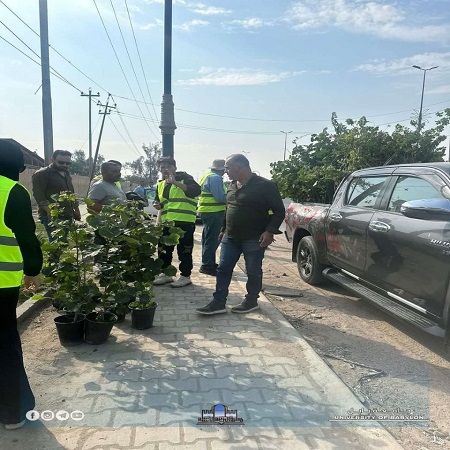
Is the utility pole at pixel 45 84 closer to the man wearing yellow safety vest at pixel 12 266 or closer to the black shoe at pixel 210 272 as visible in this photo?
the black shoe at pixel 210 272

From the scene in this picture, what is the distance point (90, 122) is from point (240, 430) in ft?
127

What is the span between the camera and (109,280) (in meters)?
3.52

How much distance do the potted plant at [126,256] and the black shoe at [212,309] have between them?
0.80 m

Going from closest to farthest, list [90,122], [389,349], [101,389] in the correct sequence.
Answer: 1. [101,389]
2. [389,349]
3. [90,122]

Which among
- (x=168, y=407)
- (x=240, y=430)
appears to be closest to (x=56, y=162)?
(x=168, y=407)

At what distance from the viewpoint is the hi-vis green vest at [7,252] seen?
2.15 meters

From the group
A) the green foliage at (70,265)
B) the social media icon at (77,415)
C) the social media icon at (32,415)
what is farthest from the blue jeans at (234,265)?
the social media icon at (32,415)

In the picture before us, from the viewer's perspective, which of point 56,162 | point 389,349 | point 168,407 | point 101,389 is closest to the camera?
point 168,407

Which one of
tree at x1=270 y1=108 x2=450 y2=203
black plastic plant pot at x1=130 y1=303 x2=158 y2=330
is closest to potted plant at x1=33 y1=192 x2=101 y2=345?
black plastic plant pot at x1=130 y1=303 x2=158 y2=330

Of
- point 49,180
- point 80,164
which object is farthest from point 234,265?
point 80,164

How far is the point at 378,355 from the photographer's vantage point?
355cm

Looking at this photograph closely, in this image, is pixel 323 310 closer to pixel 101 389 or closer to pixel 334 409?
pixel 334 409

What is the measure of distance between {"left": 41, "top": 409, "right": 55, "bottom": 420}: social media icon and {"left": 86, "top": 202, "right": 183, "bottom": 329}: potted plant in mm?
1072

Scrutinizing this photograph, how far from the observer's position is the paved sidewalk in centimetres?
225
